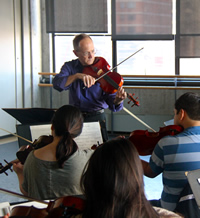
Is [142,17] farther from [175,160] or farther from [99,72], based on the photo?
[175,160]

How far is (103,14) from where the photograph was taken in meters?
5.71

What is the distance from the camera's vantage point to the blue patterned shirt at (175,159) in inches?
73.5

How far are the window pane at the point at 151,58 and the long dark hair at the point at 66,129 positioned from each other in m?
3.94

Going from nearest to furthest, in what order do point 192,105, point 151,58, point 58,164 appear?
1. point 58,164
2. point 192,105
3. point 151,58

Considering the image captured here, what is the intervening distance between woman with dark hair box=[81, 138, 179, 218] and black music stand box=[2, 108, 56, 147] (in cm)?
119

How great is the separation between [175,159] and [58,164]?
0.56m

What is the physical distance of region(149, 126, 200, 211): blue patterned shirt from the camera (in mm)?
1868

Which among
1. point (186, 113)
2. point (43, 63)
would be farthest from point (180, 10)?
point (186, 113)

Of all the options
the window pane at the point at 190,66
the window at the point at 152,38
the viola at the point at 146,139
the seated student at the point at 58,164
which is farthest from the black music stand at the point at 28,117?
the window pane at the point at 190,66

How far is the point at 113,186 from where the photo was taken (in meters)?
1.17

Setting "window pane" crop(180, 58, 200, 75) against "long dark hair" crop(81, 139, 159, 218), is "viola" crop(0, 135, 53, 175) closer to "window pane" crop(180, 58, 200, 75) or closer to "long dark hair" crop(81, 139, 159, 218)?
"long dark hair" crop(81, 139, 159, 218)

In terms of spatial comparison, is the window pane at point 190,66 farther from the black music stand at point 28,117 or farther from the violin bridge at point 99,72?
the black music stand at point 28,117

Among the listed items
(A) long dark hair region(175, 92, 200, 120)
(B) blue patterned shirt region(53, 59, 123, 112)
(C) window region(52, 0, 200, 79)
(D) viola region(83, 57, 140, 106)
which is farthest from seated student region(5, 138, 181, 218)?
(C) window region(52, 0, 200, 79)

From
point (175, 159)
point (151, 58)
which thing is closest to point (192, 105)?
point (175, 159)
